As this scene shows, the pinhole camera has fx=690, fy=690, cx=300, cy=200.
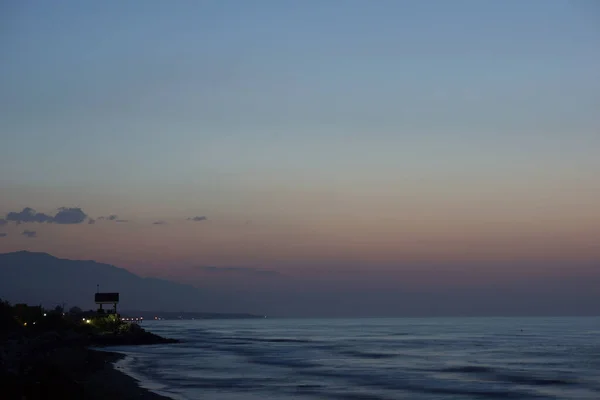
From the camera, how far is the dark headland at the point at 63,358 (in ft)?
95.9

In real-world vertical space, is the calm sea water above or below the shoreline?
below

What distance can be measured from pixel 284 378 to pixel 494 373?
19692 millimetres

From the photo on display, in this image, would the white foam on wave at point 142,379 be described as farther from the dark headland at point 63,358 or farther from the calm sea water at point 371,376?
the dark headland at point 63,358

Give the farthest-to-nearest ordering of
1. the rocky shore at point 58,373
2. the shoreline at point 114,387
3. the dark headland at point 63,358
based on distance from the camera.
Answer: the shoreline at point 114,387 → the dark headland at point 63,358 → the rocky shore at point 58,373

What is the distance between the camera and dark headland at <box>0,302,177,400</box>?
95.9 ft

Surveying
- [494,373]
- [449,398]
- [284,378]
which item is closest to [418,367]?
[494,373]

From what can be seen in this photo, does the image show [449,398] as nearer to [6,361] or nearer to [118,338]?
[6,361]

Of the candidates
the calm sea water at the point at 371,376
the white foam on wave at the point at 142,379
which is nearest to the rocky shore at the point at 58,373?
the white foam on wave at the point at 142,379

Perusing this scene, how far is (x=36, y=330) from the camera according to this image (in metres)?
98.4

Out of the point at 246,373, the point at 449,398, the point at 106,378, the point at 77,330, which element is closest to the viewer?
the point at 449,398

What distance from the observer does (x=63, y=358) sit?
59.8 metres

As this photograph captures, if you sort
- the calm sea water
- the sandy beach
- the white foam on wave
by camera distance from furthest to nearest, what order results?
the calm sea water → the white foam on wave → the sandy beach

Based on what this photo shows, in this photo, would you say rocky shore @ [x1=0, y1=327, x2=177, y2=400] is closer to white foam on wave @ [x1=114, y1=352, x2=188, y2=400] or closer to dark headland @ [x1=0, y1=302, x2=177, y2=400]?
dark headland @ [x1=0, y1=302, x2=177, y2=400]

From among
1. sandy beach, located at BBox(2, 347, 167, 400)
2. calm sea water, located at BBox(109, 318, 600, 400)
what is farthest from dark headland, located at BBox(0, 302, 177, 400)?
calm sea water, located at BBox(109, 318, 600, 400)
